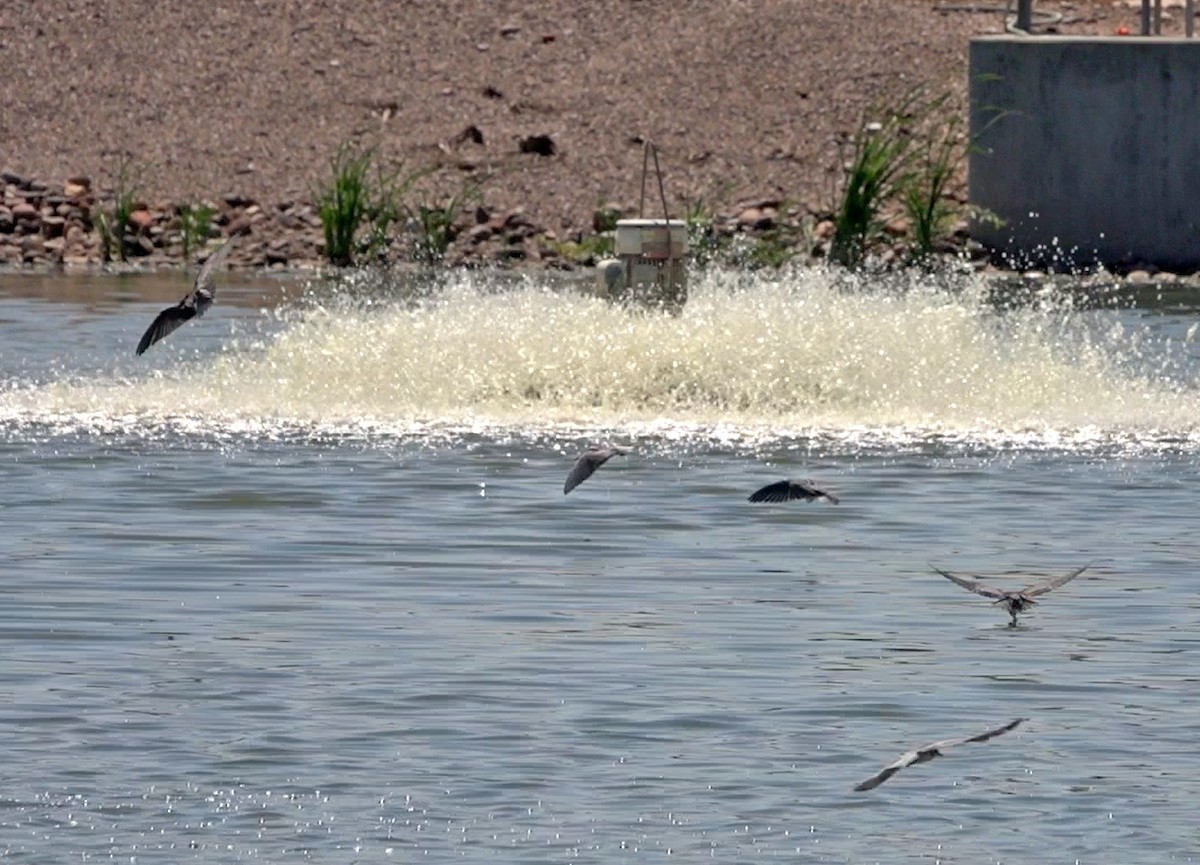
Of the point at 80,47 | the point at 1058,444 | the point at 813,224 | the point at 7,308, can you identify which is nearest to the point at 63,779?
the point at 1058,444

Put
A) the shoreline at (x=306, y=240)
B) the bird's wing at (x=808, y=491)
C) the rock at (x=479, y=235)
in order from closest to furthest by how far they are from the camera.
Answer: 1. the bird's wing at (x=808, y=491)
2. the shoreline at (x=306, y=240)
3. the rock at (x=479, y=235)

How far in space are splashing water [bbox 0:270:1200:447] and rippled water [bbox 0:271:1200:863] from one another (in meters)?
0.04

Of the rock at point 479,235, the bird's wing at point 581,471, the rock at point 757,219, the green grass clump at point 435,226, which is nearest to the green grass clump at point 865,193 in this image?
the rock at point 757,219

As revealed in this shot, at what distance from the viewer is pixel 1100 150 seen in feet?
123

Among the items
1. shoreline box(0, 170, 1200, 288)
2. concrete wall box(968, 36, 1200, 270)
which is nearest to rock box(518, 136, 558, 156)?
shoreline box(0, 170, 1200, 288)

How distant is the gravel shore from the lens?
39.7 m

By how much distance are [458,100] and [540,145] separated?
1983mm

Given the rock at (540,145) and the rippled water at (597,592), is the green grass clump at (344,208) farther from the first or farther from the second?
the rippled water at (597,592)

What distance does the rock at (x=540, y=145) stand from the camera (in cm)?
4069

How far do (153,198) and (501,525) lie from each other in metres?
23.5

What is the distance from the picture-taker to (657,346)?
2344 cm

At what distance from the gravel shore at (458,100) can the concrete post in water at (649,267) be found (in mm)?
13918

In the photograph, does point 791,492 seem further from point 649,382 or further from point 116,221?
point 116,221

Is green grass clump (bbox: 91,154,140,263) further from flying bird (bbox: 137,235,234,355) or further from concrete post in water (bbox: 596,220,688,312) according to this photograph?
flying bird (bbox: 137,235,234,355)
